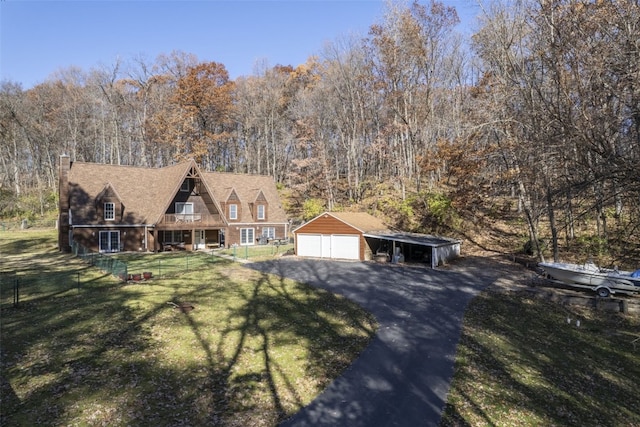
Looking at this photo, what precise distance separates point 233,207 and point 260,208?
114 inches

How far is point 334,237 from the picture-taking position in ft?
97.8

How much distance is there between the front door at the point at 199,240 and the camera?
1393 inches

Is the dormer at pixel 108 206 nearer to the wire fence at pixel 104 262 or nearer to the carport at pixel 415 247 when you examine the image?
the wire fence at pixel 104 262

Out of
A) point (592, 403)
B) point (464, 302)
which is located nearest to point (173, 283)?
point (464, 302)

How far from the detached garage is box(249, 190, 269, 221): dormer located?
28.5 ft

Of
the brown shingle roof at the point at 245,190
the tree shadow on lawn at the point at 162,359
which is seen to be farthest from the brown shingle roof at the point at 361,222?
the tree shadow on lawn at the point at 162,359

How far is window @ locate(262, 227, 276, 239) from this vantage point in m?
38.6

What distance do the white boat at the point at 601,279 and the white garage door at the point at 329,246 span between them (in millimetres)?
14043

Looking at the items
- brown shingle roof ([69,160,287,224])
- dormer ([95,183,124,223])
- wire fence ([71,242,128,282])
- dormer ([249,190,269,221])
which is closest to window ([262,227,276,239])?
dormer ([249,190,269,221])

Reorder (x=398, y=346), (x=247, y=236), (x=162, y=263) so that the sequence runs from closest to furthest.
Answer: (x=398, y=346) → (x=162, y=263) → (x=247, y=236)

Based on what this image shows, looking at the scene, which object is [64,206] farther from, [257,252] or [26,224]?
[26,224]

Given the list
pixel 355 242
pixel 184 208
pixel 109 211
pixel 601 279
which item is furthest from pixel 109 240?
pixel 601 279

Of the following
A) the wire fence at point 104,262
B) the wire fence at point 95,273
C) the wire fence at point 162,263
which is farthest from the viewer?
the wire fence at point 162,263

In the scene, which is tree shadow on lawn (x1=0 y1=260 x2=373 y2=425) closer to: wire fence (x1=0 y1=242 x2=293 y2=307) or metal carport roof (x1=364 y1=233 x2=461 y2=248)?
wire fence (x1=0 y1=242 x2=293 y2=307)
